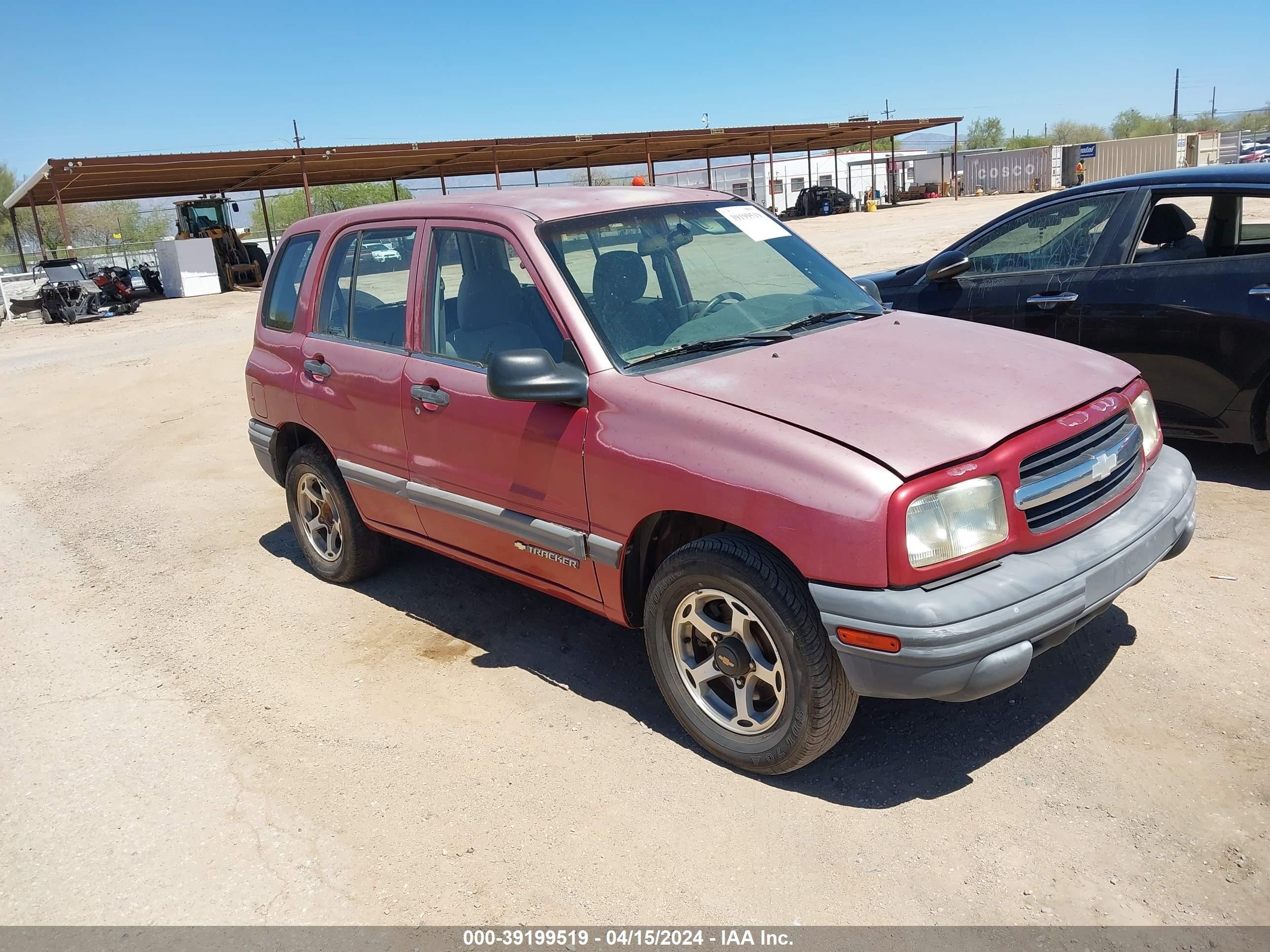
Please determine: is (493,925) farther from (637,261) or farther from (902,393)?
(637,261)

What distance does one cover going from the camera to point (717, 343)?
12.3 feet

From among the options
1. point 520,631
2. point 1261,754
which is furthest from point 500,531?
point 1261,754

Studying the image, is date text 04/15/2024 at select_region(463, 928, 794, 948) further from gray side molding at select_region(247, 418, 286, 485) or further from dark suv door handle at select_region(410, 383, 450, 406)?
gray side molding at select_region(247, 418, 286, 485)

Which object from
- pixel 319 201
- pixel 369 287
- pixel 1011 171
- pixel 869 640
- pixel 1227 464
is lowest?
pixel 1227 464

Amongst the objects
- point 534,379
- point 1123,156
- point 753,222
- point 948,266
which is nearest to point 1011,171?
point 1123,156

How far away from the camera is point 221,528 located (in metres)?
6.75

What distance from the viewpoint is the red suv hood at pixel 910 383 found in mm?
2973

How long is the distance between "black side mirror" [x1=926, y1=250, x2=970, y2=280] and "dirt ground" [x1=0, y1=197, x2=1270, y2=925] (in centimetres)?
187

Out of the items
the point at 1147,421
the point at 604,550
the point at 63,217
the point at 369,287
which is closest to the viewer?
the point at 604,550

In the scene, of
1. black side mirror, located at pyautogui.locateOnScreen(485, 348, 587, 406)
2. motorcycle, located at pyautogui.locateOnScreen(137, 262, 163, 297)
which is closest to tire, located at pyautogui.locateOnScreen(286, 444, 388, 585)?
black side mirror, located at pyautogui.locateOnScreen(485, 348, 587, 406)

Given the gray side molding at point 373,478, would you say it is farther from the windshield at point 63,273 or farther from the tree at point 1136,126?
the tree at point 1136,126

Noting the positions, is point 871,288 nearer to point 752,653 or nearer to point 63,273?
point 752,653

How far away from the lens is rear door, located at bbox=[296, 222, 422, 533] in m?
4.49

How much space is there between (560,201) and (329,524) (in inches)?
91.2
